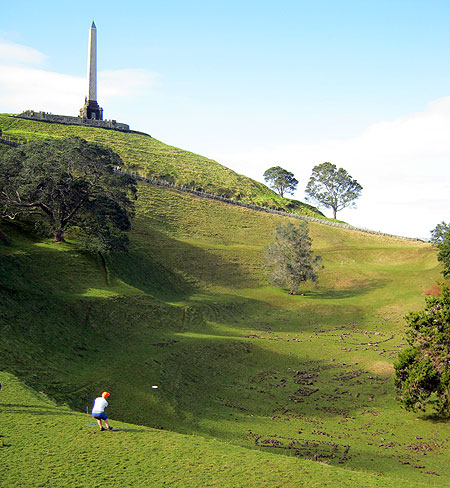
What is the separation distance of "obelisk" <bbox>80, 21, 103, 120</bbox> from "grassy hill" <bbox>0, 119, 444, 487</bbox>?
64.6 m

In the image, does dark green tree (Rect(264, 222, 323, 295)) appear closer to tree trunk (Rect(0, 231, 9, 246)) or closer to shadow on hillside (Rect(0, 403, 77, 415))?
tree trunk (Rect(0, 231, 9, 246))

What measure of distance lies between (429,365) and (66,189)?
46273mm

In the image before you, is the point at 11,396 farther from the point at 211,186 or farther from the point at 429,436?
the point at 211,186

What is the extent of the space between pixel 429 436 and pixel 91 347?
25.9 meters

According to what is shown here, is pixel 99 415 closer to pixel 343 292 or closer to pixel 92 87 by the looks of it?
pixel 343 292

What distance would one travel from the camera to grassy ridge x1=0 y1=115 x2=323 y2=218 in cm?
13862

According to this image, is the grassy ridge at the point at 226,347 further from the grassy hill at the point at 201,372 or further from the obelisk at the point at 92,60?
the obelisk at the point at 92,60

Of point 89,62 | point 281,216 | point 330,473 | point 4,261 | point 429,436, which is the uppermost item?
point 89,62

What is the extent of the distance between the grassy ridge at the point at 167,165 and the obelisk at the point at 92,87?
4.84 meters

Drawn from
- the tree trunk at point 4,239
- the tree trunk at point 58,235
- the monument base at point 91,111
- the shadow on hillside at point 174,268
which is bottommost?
the shadow on hillside at point 174,268

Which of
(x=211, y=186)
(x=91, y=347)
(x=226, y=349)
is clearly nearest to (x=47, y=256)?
(x=91, y=347)

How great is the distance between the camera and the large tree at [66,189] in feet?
208

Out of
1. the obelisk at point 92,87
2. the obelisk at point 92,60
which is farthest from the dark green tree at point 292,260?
the obelisk at point 92,87

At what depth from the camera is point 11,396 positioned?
26.8 m
